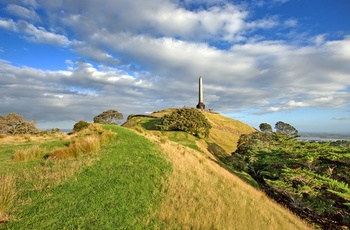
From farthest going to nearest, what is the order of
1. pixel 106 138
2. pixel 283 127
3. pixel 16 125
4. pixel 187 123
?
pixel 283 127 → pixel 187 123 → pixel 16 125 → pixel 106 138

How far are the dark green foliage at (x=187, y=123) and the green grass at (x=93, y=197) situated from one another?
115 ft

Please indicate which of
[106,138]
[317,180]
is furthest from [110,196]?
[317,180]

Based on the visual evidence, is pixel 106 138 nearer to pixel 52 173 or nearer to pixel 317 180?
pixel 52 173

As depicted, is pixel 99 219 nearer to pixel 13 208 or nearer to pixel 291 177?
pixel 13 208

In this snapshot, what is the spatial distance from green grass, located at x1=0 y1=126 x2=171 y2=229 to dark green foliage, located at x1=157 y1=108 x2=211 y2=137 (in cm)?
3520

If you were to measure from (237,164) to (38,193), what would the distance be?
26009 mm

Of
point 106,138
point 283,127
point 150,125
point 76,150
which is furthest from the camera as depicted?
point 283,127

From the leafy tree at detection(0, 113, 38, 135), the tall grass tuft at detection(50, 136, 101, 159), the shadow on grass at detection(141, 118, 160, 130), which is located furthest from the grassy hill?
A: the shadow on grass at detection(141, 118, 160, 130)

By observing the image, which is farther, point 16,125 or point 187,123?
point 187,123

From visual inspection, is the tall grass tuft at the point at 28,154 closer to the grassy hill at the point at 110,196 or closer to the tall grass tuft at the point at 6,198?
the grassy hill at the point at 110,196

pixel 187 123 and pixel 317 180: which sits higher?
pixel 187 123

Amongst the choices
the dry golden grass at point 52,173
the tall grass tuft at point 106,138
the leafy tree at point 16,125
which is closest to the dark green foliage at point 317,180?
the tall grass tuft at point 106,138

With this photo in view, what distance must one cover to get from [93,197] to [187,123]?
3944 centimetres

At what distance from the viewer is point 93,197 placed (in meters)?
6.54
